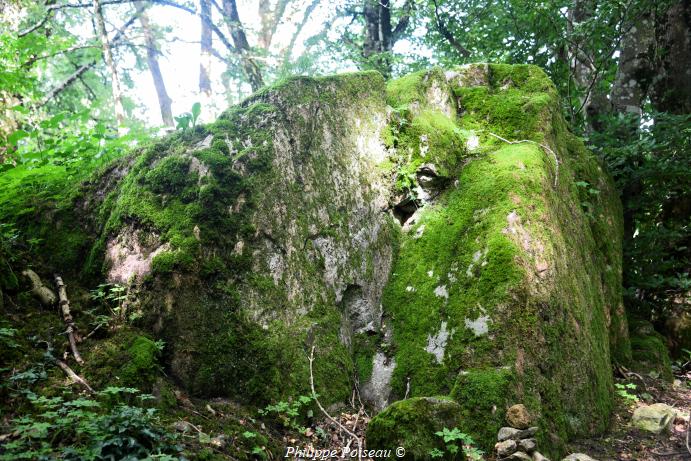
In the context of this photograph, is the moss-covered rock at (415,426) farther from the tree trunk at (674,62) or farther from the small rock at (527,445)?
the tree trunk at (674,62)

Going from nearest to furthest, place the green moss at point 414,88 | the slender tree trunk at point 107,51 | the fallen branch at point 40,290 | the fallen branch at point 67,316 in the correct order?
the fallen branch at point 67,316 → the fallen branch at point 40,290 → the green moss at point 414,88 → the slender tree trunk at point 107,51

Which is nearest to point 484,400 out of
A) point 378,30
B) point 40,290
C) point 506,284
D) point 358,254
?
point 506,284

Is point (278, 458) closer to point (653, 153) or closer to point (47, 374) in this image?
point (47, 374)

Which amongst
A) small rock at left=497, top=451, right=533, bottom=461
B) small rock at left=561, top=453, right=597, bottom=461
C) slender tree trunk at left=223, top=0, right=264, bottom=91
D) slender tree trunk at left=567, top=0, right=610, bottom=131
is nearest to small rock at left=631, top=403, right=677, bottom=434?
small rock at left=561, top=453, right=597, bottom=461

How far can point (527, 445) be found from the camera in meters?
3.29

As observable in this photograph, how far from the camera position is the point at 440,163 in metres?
5.47

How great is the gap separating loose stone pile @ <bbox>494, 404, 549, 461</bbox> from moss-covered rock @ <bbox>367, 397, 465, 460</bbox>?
329 millimetres

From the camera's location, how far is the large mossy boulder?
3910 millimetres

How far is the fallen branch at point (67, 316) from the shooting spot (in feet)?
11.2

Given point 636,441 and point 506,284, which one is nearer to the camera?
point 506,284

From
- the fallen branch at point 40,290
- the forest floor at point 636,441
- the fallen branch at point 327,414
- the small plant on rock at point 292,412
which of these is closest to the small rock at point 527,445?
the forest floor at point 636,441

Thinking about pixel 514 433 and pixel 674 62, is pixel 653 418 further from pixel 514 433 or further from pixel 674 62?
pixel 674 62

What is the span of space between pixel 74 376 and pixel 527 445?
3.27 metres

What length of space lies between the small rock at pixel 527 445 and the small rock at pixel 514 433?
0.08m
